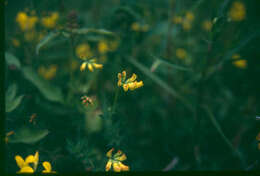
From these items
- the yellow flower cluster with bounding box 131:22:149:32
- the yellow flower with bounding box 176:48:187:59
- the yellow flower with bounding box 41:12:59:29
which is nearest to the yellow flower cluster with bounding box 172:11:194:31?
the yellow flower with bounding box 176:48:187:59

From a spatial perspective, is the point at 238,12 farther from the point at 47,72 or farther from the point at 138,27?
the point at 47,72

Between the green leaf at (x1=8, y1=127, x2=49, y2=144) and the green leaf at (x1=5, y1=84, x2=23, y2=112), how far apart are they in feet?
0.39

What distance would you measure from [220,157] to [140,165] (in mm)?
633

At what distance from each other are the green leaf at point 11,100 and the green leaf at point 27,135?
0.12 meters

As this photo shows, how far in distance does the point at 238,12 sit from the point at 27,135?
1868 mm

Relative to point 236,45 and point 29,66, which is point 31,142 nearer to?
point 29,66

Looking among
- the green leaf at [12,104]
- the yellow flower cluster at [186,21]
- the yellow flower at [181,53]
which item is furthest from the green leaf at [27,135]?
the yellow flower cluster at [186,21]

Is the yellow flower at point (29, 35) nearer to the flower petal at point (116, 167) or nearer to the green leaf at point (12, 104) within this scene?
the green leaf at point (12, 104)

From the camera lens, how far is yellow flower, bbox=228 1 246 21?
1.89m

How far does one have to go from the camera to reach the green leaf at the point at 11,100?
1.09 m

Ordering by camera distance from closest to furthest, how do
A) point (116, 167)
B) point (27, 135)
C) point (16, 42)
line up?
point (116, 167) → point (27, 135) → point (16, 42)

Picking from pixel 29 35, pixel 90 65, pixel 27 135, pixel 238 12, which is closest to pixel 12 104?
pixel 27 135

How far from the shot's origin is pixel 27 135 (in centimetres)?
111

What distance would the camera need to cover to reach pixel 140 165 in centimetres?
126
